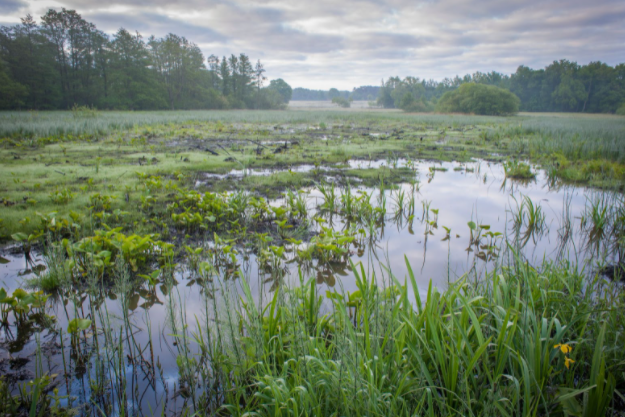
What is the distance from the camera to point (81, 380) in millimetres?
1625

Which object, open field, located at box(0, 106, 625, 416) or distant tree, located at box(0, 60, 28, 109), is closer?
open field, located at box(0, 106, 625, 416)

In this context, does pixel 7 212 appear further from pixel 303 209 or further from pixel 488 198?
pixel 488 198

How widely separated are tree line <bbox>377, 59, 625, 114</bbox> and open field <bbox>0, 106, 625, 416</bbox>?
2648 centimetres

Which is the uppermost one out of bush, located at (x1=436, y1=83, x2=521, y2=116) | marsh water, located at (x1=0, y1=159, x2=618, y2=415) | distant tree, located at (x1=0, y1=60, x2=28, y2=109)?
bush, located at (x1=436, y1=83, x2=521, y2=116)

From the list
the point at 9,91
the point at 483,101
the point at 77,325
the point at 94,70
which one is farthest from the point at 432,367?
the point at 483,101

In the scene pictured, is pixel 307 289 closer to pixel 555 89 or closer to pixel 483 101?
pixel 483 101

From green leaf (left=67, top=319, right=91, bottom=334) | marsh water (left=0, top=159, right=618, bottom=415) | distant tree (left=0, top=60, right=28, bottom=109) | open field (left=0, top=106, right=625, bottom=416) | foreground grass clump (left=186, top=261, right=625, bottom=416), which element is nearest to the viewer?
foreground grass clump (left=186, top=261, right=625, bottom=416)

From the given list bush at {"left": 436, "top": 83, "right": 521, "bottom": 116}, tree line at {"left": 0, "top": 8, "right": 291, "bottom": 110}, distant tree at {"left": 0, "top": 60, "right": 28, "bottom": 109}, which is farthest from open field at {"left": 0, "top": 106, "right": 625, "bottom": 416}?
bush at {"left": 436, "top": 83, "right": 521, "bottom": 116}

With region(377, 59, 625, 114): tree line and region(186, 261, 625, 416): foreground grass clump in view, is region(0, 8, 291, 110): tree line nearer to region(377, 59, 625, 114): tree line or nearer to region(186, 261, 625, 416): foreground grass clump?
region(186, 261, 625, 416): foreground grass clump

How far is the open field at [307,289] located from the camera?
52.9 inches

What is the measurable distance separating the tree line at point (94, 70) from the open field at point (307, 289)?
2443 centimetres

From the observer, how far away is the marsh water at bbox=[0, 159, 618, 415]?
5.43ft

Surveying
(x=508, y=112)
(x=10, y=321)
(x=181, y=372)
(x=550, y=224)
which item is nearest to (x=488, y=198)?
(x=550, y=224)

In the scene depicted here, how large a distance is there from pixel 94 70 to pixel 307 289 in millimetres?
48929
